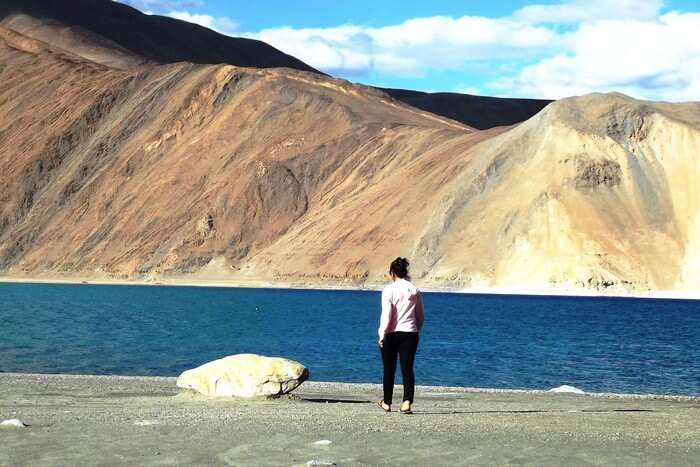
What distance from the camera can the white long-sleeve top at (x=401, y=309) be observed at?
1485 cm

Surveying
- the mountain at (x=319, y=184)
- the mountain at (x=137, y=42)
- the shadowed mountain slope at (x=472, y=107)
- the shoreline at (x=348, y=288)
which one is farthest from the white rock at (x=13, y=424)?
the shadowed mountain slope at (x=472, y=107)

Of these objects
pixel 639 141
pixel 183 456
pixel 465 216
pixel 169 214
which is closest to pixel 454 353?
pixel 183 456

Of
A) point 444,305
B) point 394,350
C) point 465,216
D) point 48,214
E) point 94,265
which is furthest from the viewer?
point 48,214

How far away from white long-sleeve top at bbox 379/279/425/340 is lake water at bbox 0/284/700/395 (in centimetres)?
1372

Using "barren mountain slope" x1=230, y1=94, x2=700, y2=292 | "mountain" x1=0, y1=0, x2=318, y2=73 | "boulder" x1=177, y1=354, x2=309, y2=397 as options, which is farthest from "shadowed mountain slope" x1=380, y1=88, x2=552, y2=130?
"boulder" x1=177, y1=354, x2=309, y2=397

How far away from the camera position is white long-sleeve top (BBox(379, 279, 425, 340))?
1485 cm

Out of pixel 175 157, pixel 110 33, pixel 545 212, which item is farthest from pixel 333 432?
pixel 110 33

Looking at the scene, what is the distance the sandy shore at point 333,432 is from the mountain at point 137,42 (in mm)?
151903

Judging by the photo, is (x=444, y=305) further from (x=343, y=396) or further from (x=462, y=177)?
(x=343, y=396)

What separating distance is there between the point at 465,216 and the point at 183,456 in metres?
87.1

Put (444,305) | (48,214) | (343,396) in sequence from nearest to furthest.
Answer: (343,396)
(444,305)
(48,214)

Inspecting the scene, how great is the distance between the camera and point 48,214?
119625 millimetres

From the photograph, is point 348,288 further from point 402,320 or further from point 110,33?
point 110,33

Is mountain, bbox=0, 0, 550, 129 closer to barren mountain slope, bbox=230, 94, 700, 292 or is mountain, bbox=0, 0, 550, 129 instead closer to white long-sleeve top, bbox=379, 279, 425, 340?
barren mountain slope, bbox=230, 94, 700, 292
